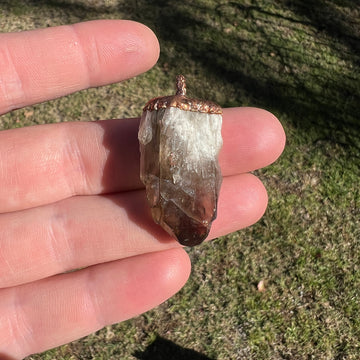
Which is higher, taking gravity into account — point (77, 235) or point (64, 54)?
point (64, 54)

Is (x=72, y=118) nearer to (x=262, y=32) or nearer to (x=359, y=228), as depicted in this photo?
(x=262, y=32)

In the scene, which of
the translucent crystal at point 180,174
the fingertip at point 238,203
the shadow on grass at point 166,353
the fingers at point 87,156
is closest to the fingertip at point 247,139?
the fingers at point 87,156

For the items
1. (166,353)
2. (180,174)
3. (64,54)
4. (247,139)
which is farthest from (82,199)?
(166,353)

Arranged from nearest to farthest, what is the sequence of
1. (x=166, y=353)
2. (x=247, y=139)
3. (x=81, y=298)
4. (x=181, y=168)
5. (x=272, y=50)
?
(x=181, y=168), (x=81, y=298), (x=247, y=139), (x=166, y=353), (x=272, y=50)

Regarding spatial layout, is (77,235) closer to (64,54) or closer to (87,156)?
(87,156)

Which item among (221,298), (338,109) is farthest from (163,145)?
(338,109)

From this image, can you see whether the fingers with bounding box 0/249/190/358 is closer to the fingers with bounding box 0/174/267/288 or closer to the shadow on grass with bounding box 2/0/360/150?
the fingers with bounding box 0/174/267/288

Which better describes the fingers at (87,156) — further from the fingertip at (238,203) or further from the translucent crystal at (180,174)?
the translucent crystal at (180,174)
